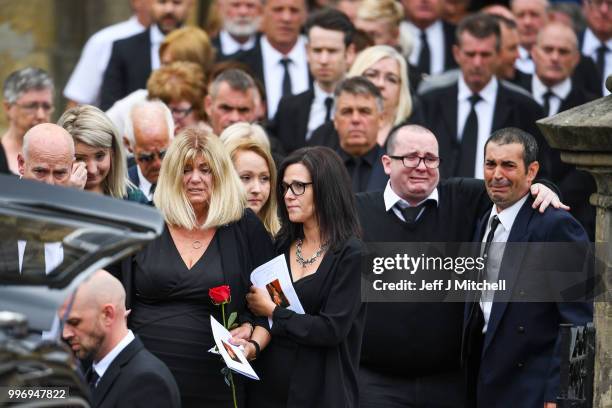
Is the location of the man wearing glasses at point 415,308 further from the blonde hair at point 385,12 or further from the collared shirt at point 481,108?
the blonde hair at point 385,12

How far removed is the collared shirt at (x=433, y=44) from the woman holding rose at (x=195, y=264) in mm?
5886

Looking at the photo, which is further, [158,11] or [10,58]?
[10,58]

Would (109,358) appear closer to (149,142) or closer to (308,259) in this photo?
(308,259)

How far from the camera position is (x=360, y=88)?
9.82m

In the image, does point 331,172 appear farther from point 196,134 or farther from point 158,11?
point 158,11

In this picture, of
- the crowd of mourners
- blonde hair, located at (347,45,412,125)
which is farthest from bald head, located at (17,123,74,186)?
blonde hair, located at (347,45,412,125)

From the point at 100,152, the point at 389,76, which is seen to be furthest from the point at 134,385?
the point at 389,76

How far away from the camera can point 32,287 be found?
498 cm

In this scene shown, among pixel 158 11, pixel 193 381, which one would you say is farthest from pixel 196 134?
pixel 158 11

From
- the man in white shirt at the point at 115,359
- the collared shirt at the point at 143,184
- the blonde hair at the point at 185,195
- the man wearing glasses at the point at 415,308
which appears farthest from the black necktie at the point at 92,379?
the collared shirt at the point at 143,184

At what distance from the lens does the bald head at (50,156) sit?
24.7 feet

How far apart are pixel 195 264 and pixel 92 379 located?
159 centimetres

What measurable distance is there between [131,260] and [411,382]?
69.6 inches

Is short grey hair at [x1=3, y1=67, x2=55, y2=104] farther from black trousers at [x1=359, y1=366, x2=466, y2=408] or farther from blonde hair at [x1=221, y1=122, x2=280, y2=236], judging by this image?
black trousers at [x1=359, y1=366, x2=466, y2=408]
